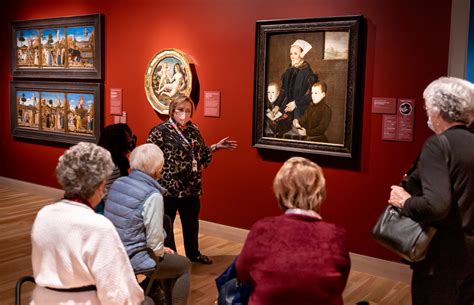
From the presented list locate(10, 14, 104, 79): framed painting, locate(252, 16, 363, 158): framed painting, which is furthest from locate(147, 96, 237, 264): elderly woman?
locate(10, 14, 104, 79): framed painting

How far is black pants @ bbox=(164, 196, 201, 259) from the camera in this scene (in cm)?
463

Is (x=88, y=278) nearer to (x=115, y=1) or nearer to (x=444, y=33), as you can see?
(x=444, y=33)

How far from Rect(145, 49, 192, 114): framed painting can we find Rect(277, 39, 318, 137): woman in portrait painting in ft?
4.00

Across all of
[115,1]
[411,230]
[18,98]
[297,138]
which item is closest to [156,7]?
[115,1]

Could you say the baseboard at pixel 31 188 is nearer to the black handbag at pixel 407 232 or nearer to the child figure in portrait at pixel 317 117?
the child figure in portrait at pixel 317 117

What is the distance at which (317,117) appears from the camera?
499 centimetres

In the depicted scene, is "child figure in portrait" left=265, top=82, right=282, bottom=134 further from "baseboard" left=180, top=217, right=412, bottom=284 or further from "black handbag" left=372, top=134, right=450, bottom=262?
"black handbag" left=372, top=134, right=450, bottom=262

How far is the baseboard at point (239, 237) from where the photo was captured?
181 inches

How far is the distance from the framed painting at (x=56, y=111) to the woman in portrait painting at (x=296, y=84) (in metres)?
2.82

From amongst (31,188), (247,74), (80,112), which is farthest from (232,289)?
(31,188)

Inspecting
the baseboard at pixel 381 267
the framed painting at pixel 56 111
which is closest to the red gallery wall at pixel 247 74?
the baseboard at pixel 381 267

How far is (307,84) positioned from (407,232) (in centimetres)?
287

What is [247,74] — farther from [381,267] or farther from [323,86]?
[381,267]

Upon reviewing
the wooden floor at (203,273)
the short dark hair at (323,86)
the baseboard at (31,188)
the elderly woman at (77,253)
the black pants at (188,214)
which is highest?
the short dark hair at (323,86)
